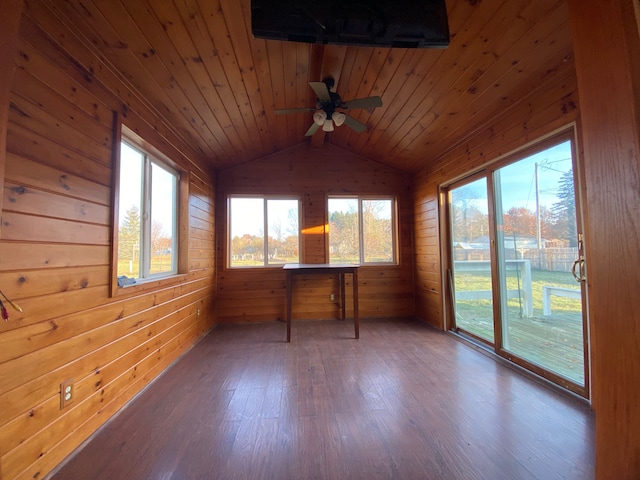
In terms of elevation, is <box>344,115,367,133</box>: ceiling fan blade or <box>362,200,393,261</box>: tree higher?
<box>344,115,367,133</box>: ceiling fan blade

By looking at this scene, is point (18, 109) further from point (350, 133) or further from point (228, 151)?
point (350, 133)

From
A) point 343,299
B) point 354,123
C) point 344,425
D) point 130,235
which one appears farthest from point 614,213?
point 343,299

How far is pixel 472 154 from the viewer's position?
295 centimetres

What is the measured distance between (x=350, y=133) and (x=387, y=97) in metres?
1.14

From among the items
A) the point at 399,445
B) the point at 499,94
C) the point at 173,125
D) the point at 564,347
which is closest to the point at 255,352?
the point at 399,445

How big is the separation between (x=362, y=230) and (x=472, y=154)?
1997 mm

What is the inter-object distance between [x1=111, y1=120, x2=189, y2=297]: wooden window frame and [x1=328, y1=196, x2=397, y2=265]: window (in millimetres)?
2239

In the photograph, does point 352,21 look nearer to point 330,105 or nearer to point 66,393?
point 330,105

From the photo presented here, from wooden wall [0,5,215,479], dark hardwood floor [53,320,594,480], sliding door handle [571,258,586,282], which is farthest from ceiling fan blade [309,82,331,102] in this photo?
dark hardwood floor [53,320,594,480]

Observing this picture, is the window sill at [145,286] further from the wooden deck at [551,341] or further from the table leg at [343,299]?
the wooden deck at [551,341]

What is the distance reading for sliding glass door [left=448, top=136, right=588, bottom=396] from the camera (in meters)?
1.97

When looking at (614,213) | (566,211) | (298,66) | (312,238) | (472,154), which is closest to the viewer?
(614,213)

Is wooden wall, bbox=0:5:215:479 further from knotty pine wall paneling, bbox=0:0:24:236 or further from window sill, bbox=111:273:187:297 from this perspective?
knotty pine wall paneling, bbox=0:0:24:236

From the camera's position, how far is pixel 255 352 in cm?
292
